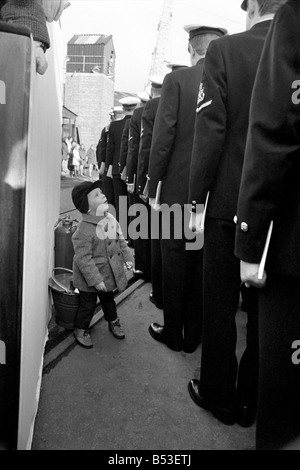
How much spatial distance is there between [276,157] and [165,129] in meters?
1.70

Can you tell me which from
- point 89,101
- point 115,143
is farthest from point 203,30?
point 89,101

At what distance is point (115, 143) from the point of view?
714 centimetres

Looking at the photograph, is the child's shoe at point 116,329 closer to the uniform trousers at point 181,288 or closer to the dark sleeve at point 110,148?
the uniform trousers at point 181,288

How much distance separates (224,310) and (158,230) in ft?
4.87

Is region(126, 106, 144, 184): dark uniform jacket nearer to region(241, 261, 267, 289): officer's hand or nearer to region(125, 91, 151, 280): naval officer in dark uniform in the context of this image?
region(125, 91, 151, 280): naval officer in dark uniform

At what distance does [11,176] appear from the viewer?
141cm

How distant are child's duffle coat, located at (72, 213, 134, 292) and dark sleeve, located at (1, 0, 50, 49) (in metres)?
1.50

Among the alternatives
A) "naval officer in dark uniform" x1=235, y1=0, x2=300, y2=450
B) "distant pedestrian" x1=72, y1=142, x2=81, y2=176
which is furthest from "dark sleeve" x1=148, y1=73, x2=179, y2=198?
"distant pedestrian" x1=72, y1=142, x2=81, y2=176

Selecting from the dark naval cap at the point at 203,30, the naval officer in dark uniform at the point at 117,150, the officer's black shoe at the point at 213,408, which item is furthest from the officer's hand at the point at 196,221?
the naval officer in dark uniform at the point at 117,150

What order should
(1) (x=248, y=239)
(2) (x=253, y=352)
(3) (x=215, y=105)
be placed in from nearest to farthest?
(1) (x=248, y=239), (3) (x=215, y=105), (2) (x=253, y=352)

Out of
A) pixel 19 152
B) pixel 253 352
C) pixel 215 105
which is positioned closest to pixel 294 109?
pixel 215 105

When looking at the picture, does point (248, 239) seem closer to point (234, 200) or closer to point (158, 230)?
point (234, 200)

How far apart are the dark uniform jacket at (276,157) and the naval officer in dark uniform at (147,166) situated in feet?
7.17

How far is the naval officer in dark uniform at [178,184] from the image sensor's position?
2764mm
